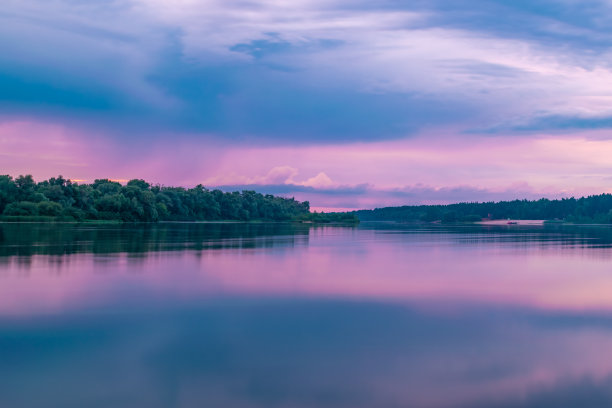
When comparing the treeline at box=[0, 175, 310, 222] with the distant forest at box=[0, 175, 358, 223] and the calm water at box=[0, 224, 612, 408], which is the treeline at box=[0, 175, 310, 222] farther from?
the calm water at box=[0, 224, 612, 408]

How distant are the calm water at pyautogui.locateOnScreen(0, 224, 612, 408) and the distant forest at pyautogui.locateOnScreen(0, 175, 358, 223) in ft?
216

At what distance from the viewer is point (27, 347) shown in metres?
9.84

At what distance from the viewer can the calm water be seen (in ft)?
25.6

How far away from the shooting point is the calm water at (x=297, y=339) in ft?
25.6

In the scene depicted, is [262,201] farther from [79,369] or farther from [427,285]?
[79,369]

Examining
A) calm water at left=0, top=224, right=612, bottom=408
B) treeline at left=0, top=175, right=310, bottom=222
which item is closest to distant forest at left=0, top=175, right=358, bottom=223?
treeline at left=0, top=175, right=310, bottom=222

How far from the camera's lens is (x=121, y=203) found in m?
93.9

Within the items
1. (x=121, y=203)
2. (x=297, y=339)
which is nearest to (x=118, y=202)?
(x=121, y=203)

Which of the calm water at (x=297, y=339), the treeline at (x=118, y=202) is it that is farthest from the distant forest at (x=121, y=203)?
the calm water at (x=297, y=339)

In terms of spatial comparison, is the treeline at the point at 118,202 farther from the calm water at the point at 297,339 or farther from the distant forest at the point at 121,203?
the calm water at the point at 297,339

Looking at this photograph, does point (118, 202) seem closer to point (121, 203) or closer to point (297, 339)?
point (121, 203)

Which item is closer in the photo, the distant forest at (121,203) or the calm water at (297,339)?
the calm water at (297,339)

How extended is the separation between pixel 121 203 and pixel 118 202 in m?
0.66

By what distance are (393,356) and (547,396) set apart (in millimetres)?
2589
